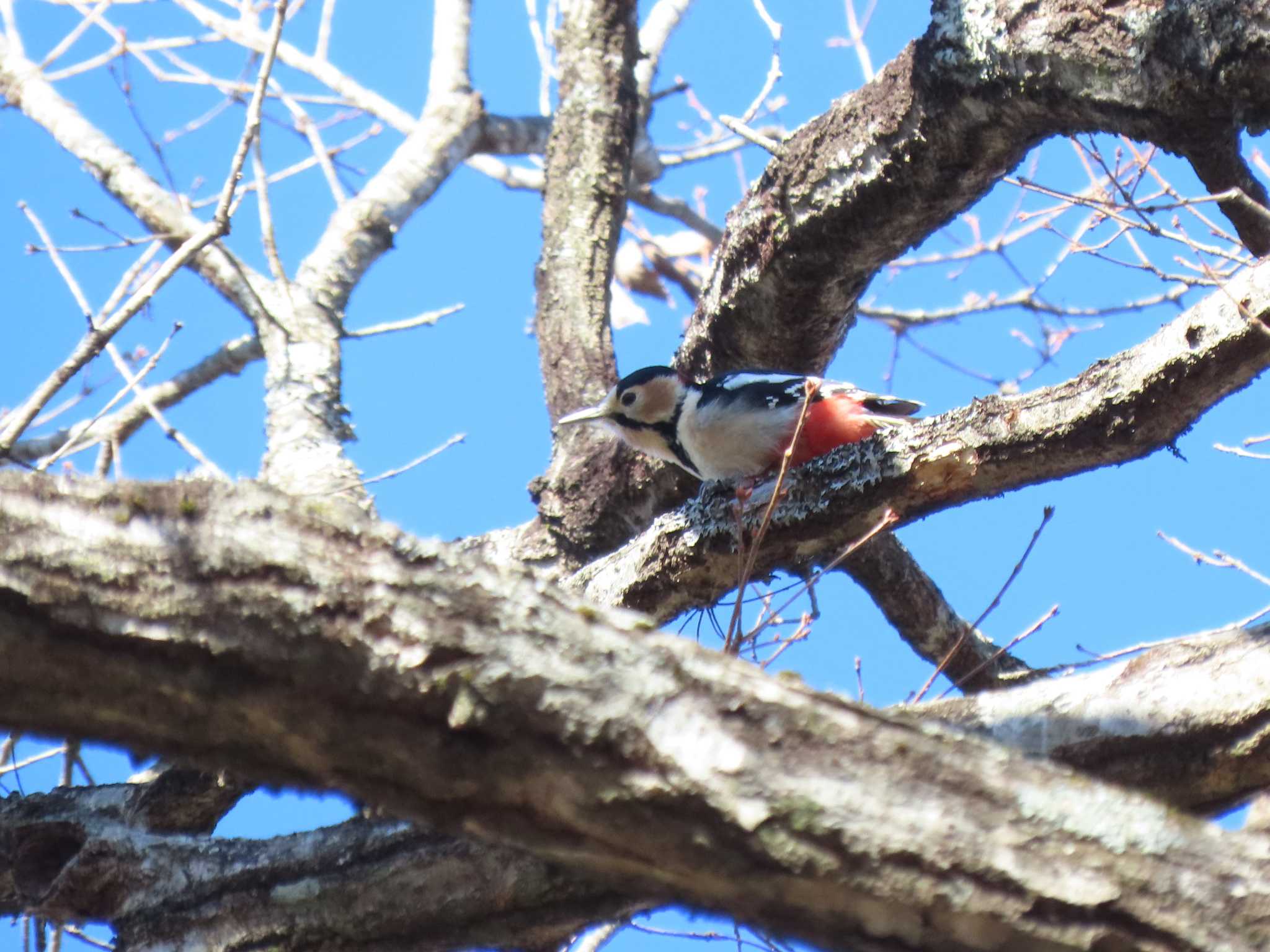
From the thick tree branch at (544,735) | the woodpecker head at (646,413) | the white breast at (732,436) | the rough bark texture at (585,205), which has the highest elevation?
the rough bark texture at (585,205)

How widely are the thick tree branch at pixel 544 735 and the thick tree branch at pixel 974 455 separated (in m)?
1.38

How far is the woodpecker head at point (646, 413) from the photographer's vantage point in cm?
425

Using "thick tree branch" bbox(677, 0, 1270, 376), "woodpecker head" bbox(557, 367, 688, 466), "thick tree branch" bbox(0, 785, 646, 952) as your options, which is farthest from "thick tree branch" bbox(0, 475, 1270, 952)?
"woodpecker head" bbox(557, 367, 688, 466)

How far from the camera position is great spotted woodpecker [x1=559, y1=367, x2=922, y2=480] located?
3.98 meters

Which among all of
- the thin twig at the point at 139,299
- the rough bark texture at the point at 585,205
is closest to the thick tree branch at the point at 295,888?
the thin twig at the point at 139,299

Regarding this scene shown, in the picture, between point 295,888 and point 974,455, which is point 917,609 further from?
point 295,888

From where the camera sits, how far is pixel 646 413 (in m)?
4.26

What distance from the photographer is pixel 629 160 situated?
484 cm

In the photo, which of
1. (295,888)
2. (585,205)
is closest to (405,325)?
(585,205)

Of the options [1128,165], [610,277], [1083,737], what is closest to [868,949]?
[1083,737]

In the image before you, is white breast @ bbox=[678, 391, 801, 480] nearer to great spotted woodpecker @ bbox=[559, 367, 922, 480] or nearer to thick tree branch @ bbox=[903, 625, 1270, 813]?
great spotted woodpecker @ bbox=[559, 367, 922, 480]

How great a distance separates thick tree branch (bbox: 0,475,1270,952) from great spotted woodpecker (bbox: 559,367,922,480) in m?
2.44

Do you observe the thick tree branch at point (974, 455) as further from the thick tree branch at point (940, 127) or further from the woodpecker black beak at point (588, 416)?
the woodpecker black beak at point (588, 416)

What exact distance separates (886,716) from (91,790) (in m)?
1.86
